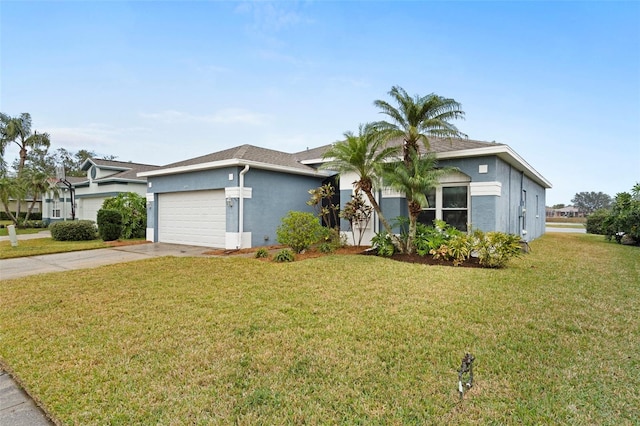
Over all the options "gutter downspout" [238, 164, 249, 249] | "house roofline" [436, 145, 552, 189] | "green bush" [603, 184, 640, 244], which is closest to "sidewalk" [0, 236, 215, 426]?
"gutter downspout" [238, 164, 249, 249]

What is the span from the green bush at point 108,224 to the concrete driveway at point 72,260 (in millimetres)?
2877

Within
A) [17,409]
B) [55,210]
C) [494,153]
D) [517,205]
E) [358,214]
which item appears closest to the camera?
[17,409]

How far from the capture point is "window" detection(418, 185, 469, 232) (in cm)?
1050

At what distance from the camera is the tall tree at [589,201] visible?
54.3 metres

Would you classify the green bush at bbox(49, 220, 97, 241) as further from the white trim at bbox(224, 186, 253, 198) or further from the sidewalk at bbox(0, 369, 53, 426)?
the sidewalk at bbox(0, 369, 53, 426)

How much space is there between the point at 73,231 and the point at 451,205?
17.3 metres

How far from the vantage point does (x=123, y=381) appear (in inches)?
117

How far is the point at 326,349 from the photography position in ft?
11.7

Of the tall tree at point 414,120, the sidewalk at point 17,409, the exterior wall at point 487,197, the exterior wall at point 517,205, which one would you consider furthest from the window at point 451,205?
the sidewalk at point 17,409

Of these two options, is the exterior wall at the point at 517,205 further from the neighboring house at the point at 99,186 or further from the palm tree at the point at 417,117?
the neighboring house at the point at 99,186

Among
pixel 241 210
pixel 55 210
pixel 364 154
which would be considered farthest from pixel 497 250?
pixel 55 210

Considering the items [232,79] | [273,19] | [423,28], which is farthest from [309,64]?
[423,28]

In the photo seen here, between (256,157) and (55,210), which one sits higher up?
(256,157)

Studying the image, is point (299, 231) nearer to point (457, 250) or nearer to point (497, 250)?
point (457, 250)
